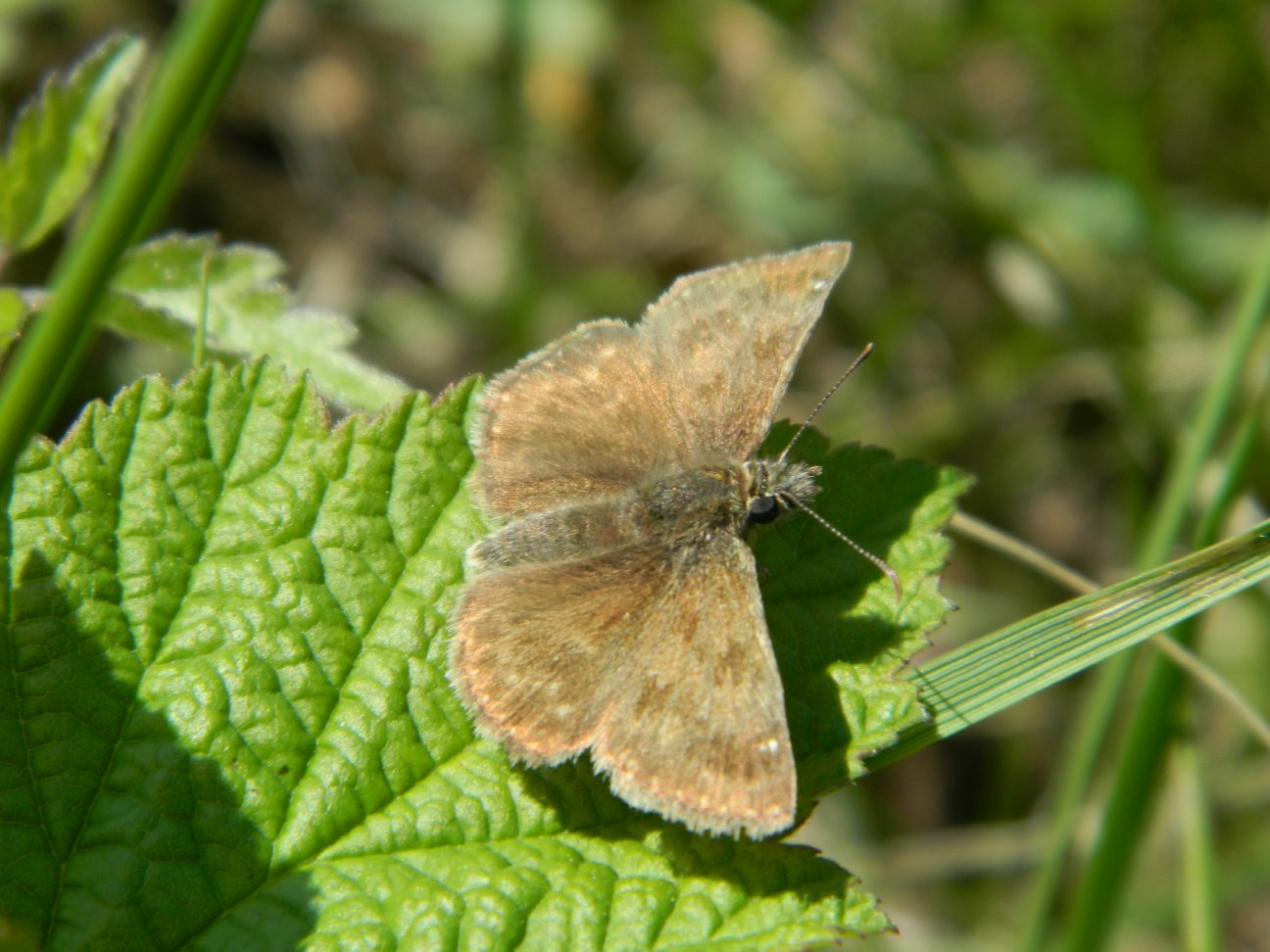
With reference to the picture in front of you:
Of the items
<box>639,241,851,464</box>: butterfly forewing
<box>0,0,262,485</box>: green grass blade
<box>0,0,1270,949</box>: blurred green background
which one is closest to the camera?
<box>0,0,262,485</box>: green grass blade

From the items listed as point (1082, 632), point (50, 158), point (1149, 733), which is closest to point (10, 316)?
point (50, 158)

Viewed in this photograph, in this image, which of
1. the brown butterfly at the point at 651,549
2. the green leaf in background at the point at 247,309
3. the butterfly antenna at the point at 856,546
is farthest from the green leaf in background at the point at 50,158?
the butterfly antenna at the point at 856,546

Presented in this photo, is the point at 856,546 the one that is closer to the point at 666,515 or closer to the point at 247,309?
the point at 666,515

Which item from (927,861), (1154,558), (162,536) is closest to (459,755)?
(162,536)

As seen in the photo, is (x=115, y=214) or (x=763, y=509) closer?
(x=115, y=214)

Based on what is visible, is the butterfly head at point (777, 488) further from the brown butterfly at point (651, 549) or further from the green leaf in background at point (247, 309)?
the green leaf in background at point (247, 309)

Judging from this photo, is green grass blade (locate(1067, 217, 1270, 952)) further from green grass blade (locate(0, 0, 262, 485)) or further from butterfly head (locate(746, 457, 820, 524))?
green grass blade (locate(0, 0, 262, 485))

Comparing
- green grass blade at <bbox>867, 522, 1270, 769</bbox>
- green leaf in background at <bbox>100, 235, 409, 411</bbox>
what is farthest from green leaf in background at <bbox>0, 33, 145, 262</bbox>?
green grass blade at <bbox>867, 522, 1270, 769</bbox>
